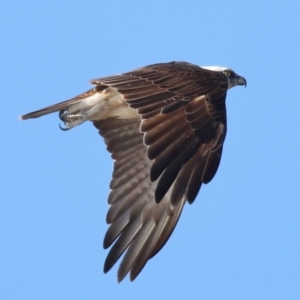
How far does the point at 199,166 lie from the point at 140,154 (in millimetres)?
2332

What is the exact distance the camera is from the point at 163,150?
12039mm

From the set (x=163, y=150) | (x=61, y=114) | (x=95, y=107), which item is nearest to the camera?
(x=163, y=150)

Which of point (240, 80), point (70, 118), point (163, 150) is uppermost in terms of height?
point (240, 80)

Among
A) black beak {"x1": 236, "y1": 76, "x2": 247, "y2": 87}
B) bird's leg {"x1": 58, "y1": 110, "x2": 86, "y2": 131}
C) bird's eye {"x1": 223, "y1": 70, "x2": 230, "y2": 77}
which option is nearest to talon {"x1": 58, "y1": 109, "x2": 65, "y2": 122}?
bird's leg {"x1": 58, "y1": 110, "x2": 86, "y2": 131}

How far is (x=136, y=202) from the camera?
1357 centimetres

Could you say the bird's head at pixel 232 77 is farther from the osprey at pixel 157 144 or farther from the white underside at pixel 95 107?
the white underside at pixel 95 107

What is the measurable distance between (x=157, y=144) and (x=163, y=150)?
0.32 feet

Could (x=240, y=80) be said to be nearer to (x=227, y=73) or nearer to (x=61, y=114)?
(x=227, y=73)

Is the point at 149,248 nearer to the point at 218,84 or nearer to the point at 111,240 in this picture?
the point at 111,240

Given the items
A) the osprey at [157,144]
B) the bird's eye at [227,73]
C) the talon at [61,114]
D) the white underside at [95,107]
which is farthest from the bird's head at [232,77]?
the talon at [61,114]

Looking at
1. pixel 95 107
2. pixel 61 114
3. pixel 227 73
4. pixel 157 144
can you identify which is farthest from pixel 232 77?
pixel 157 144

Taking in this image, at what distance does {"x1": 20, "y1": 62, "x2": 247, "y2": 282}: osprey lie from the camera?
1220 cm

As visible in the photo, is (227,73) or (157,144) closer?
(157,144)

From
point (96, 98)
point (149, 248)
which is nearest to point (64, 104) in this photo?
point (96, 98)
